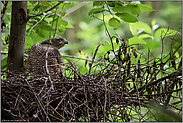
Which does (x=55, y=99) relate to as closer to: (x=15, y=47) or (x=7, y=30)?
(x=15, y=47)

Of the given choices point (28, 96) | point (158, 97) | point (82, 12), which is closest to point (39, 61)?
point (28, 96)

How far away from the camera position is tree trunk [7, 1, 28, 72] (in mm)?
1037

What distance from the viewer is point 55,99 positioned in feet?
2.15

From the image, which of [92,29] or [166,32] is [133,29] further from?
[92,29]

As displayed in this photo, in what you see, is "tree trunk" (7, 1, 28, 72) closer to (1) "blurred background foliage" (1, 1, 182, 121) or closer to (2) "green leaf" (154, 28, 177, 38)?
(1) "blurred background foliage" (1, 1, 182, 121)

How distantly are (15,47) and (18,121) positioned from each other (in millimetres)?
564

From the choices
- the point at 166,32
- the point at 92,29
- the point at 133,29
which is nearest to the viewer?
the point at 166,32

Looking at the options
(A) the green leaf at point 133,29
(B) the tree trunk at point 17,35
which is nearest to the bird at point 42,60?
(B) the tree trunk at point 17,35

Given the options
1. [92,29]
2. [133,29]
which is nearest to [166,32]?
[133,29]

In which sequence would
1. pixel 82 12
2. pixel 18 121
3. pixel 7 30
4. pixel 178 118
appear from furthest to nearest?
pixel 82 12
pixel 7 30
pixel 18 121
pixel 178 118

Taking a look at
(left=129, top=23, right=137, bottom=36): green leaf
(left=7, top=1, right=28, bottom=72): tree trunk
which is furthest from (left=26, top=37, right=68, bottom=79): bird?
(left=129, top=23, right=137, bottom=36): green leaf

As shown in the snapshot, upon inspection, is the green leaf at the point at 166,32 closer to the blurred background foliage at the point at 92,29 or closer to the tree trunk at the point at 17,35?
the blurred background foliage at the point at 92,29

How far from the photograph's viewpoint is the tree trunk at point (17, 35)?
1.04 metres

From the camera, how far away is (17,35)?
3.44 feet
